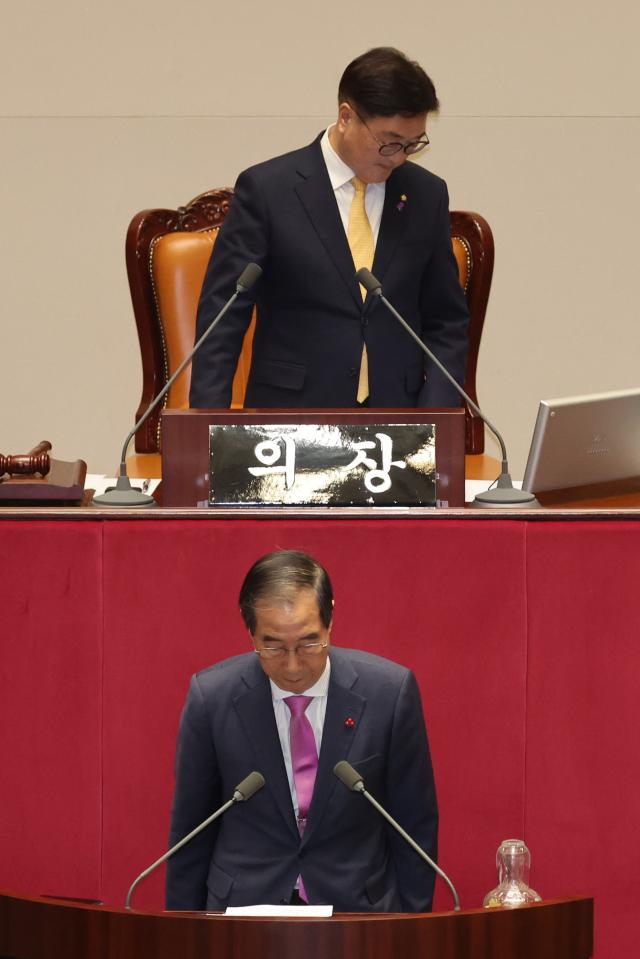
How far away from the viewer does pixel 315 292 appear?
9.90 feet

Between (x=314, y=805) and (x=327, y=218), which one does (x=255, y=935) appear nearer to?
(x=314, y=805)

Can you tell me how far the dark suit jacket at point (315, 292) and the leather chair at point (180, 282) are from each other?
790 millimetres

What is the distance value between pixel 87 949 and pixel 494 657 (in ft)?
3.61

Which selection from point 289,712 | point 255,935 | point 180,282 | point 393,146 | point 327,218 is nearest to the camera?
point 255,935

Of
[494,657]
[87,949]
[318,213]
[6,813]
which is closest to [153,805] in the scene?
[6,813]

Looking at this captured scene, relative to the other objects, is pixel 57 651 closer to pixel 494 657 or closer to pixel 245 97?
pixel 494 657

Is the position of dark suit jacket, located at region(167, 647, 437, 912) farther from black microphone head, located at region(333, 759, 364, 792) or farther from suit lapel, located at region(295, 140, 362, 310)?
suit lapel, located at region(295, 140, 362, 310)

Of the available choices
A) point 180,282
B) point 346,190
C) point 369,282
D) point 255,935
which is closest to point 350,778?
point 255,935

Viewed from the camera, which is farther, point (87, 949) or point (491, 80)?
point (491, 80)

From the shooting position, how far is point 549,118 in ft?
15.5

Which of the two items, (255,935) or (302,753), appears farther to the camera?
(302,753)

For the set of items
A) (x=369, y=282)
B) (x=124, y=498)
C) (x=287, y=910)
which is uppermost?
(x=369, y=282)

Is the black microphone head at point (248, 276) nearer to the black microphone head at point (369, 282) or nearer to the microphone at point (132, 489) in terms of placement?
the microphone at point (132, 489)

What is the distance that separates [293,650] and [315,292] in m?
1.04
